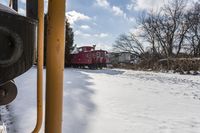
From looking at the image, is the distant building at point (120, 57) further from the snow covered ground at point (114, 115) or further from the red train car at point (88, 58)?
the snow covered ground at point (114, 115)

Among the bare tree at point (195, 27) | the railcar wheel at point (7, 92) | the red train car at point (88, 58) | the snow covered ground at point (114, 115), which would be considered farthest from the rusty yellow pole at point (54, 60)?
the bare tree at point (195, 27)

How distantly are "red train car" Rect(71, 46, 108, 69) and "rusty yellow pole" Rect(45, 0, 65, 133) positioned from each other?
52.5 feet

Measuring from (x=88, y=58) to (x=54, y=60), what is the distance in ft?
53.1

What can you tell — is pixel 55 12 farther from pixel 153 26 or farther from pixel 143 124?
pixel 153 26

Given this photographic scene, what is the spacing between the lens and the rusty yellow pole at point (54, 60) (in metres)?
0.95

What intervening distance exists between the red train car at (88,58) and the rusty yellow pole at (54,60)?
15996 mm

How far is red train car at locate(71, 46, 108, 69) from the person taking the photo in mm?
17094

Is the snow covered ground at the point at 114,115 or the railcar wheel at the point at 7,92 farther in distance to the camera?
the snow covered ground at the point at 114,115

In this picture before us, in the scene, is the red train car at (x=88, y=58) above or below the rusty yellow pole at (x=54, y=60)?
above

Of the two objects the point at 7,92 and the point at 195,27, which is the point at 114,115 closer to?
the point at 7,92

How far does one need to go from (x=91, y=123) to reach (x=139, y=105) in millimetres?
1368

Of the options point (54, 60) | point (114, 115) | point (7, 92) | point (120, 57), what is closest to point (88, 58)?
point (120, 57)

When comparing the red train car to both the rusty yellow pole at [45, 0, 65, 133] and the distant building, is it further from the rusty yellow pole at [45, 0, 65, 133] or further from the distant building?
the rusty yellow pole at [45, 0, 65, 133]

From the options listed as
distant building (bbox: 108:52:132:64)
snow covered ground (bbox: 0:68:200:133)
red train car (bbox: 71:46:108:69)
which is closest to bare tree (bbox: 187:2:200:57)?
distant building (bbox: 108:52:132:64)
